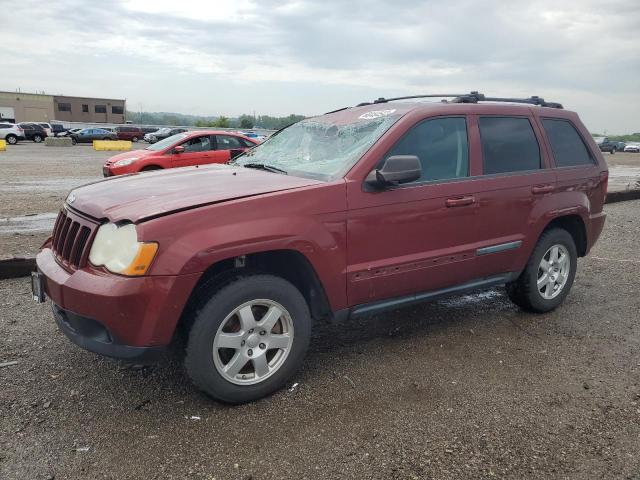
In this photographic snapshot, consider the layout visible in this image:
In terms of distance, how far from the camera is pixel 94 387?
3318 mm

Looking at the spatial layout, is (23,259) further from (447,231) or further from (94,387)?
(447,231)

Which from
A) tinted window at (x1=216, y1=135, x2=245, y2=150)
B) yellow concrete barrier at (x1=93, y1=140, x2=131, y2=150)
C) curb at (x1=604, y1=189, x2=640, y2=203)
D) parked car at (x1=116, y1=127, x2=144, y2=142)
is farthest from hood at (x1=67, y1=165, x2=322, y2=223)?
parked car at (x1=116, y1=127, x2=144, y2=142)

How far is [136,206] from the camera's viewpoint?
2961mm

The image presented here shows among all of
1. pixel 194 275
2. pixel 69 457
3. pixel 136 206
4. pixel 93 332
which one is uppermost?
pixel 136 206

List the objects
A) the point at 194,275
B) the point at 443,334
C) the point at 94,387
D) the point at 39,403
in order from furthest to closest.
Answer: the point at 443,334
the point at 94,387
the point at 39,403
the point at 194,275

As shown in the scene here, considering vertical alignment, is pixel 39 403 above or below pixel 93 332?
below

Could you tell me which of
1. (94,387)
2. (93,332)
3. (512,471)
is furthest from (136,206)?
(512,471)

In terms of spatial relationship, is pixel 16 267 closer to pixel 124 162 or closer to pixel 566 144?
pixel 566 144

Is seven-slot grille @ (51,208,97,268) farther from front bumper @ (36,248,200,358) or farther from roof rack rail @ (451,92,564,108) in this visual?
roof rack rail @ (451,92,564,108)

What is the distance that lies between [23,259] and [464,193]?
4.32 m

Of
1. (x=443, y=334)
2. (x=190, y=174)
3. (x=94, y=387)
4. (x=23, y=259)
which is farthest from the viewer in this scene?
(x=23, y=259)

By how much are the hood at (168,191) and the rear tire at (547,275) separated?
2330mm

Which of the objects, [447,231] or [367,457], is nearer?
[367,457]

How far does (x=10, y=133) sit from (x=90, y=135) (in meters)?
7.05
